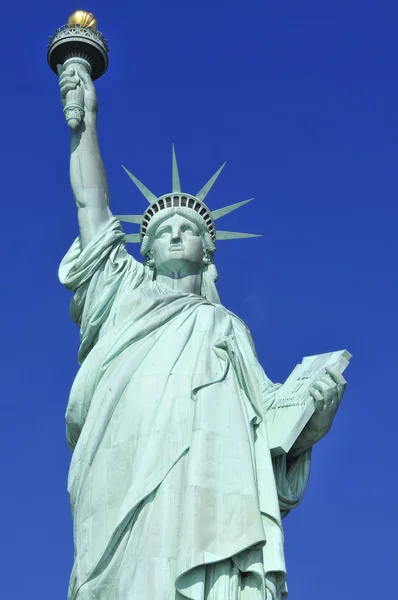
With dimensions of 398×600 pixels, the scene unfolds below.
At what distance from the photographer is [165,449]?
1608 cm

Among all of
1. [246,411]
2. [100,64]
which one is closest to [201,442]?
[246,411]

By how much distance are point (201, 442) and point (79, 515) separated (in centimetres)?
154

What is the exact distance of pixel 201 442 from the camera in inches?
634

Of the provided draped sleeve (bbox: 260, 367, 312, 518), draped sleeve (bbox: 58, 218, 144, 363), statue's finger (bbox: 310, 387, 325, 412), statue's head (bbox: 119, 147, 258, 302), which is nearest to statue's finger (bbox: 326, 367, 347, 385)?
statue's finger (bbox: 310, 387, 325, 412)

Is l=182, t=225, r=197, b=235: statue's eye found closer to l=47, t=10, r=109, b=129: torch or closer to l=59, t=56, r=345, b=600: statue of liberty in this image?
l=59, t=56, r=345, b=600: statue of liberty

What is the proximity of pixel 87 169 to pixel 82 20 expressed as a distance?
2.30 meters

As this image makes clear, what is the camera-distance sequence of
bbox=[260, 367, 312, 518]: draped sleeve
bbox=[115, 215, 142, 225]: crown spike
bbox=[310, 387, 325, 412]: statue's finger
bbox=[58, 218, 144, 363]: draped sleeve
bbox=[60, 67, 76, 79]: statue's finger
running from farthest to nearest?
bbox=[115, 215, 142, 225]: crown spike
bbox=[60, 67, 76, 79]: statue's finger
bbox=[58, 218, 144, 363]: draped sleeve
bbox=[260, 367, 312, 518]: draped sleeve
bbox=[310, 387, 325, 412]: statue's finger

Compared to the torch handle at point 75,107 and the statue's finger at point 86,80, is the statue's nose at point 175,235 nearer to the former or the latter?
the torch handle at point 75,107

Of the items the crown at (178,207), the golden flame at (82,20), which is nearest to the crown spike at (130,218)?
the crown at (178,207)

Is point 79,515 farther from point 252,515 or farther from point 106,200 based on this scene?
point 106,200

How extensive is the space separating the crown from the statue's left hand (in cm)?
303

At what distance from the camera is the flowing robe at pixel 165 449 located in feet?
50.5

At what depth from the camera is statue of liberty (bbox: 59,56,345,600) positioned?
1545 cm

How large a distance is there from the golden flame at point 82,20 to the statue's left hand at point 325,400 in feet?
19.0
